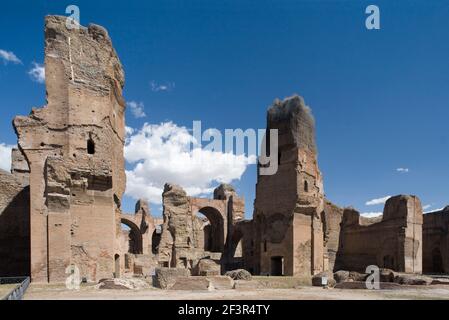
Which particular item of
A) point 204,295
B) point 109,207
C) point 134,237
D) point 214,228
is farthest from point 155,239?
point 204,295

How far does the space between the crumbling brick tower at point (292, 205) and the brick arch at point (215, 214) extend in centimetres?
1172

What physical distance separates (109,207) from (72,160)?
251 cm

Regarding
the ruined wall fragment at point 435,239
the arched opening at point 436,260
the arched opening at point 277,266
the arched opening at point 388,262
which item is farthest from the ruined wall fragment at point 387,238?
the arched opening at point 277,266

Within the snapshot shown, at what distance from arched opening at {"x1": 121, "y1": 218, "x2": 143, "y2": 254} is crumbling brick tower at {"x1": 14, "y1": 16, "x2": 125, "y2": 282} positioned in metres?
21.1

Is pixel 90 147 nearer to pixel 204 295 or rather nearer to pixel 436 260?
pixel 204 295

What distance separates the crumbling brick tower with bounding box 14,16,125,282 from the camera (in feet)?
46.0

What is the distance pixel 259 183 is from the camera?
24.1 metres

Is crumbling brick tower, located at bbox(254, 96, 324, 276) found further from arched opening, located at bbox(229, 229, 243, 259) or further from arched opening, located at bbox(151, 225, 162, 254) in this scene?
arched opening, located at bbox(151, 225, 162, 254)

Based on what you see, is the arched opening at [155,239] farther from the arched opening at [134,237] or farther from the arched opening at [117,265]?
the arched opening at [117,265]

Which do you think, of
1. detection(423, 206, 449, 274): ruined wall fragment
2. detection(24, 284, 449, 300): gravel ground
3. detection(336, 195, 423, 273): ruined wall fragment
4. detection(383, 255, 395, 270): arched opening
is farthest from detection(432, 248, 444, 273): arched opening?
detection(24, 284, 449, 300): gravel ground
